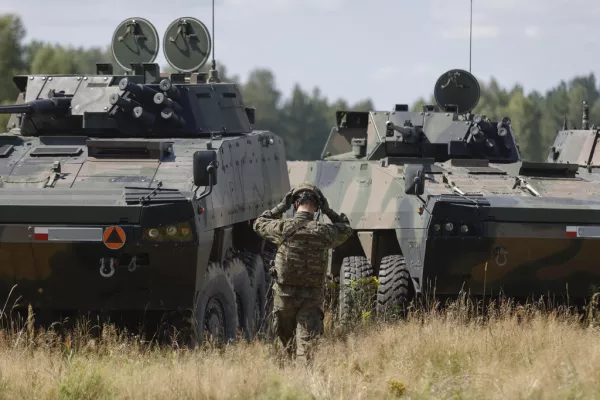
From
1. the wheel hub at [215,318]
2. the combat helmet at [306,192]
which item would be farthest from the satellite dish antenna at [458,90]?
the combat helmet at [306,192]

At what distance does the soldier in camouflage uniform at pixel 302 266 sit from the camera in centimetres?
1034

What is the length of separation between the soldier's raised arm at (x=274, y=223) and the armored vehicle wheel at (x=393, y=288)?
308 cm

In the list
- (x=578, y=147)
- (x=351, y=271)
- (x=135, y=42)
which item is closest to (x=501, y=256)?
(x=351, y=271)

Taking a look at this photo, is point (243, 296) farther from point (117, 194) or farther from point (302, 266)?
point (302, 266)

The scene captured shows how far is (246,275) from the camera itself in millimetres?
14055

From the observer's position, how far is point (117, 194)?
11453mm

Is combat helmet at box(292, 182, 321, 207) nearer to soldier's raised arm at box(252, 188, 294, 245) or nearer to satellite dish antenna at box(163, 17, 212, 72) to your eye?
soldier's raised arm at box(252, 188, 294, 245)

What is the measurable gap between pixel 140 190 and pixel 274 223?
1.45 metres

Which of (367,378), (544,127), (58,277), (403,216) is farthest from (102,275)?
(544,127)

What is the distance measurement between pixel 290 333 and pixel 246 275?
3450 millimetres

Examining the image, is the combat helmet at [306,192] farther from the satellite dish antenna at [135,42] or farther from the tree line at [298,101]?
the tree line at [298,101]

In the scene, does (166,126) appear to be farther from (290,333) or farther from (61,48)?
(61,48)

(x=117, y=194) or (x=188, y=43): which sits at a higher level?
(x=188, y=43)

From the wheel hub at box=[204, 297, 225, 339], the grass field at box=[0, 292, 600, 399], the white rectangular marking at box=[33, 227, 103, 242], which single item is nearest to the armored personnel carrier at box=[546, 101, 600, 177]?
the grass field at box=[0, 292, 600, 399]
